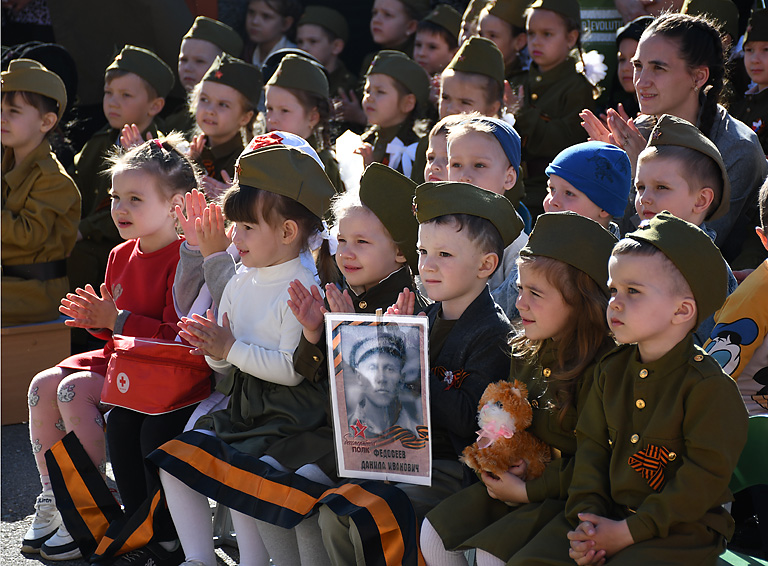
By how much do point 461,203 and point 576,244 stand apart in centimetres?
42

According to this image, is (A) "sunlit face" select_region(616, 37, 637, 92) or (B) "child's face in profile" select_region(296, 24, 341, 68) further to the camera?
(B) "child's face in profile" select_region(296, 24, 341, 68)

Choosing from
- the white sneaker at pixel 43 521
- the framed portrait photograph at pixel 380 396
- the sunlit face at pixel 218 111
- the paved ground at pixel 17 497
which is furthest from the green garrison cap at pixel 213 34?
the framed portrait photograph at pixel 380 396

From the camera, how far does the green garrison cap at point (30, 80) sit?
5164 mm

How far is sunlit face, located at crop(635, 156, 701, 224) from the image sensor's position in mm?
3105

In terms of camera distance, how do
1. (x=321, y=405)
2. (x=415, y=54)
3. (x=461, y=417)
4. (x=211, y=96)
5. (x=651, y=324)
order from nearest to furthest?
(x=651, y=324) → (x=461, y=417) → (x=321, y=405) → (x=211, y=96) → (x=415, y=54)

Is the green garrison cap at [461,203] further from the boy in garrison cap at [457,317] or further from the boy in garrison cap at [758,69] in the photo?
the boy in garrison cap at [758,69]

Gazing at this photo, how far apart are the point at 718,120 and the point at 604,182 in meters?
1.09

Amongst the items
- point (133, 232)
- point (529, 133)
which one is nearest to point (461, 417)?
point (133, 232)

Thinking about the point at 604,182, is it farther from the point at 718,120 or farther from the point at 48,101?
the point at 48,101

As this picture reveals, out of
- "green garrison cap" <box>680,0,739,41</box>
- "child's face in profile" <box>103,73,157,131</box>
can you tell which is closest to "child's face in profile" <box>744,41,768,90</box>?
"green garrison cap" <box>680,0,739,41</box>

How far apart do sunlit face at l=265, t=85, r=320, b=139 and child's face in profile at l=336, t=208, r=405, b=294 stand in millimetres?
2239

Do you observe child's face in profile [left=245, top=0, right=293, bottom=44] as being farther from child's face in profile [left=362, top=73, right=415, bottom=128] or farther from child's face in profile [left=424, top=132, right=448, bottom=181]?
child's face in profile [left=424, top=132, right=448, bottom=181]

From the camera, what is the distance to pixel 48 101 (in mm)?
5273

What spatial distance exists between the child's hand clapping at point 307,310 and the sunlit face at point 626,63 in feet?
10.1
